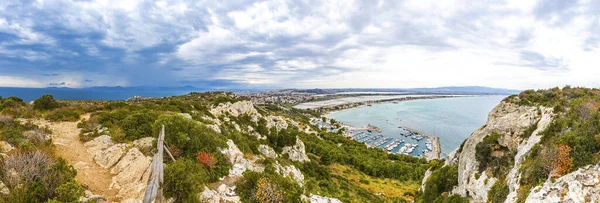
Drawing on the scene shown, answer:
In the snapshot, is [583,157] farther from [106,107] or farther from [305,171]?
[106,107]

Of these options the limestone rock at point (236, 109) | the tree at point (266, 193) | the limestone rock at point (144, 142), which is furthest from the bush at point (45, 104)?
the tree at point (266, 193)

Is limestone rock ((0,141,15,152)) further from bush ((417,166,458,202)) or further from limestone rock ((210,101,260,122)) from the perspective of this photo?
bush ((417,166,458,202))

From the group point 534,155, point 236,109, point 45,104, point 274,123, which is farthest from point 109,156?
point 274,123

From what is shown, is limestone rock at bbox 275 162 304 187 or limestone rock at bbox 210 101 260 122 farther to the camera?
limestone rock at bbox 210 101 260 122

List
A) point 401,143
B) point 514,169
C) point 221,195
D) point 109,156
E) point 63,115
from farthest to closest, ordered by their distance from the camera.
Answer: point 401,143
point 63,115
point 514,169
point 221,195
point 109,156

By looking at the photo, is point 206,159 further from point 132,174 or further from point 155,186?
point 155,186

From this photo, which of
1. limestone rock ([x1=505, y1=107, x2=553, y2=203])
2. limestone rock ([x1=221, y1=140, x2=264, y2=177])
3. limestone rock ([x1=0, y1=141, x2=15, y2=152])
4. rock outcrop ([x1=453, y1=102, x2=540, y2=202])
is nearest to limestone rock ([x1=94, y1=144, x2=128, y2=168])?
limestone rock ([x1=0, y1=141, x2=15, y2=152])

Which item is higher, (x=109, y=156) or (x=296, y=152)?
(x=109, y=156)
